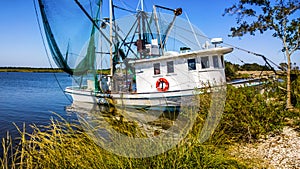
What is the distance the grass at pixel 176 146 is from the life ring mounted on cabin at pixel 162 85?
446 cm

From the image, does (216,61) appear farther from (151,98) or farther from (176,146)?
(176,146)

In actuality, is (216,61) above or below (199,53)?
below

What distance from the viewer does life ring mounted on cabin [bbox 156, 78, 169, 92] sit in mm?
9133

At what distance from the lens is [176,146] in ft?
9.86

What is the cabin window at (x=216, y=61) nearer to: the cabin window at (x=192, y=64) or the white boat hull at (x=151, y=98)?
the cabin window at (x=192, y=64)

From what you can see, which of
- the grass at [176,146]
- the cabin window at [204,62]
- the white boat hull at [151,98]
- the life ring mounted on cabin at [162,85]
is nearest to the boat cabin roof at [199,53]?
the cabin window at [204,62]

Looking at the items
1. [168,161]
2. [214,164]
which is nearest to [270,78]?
[214,164]

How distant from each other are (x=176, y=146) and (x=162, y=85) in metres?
6.30

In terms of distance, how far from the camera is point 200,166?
2.74 metres

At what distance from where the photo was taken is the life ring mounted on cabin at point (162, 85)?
9133 mm

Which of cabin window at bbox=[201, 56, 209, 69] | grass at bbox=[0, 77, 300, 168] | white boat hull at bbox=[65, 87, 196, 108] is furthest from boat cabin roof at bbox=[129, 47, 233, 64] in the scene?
grass at bbox=[0, 77, 300, 168]

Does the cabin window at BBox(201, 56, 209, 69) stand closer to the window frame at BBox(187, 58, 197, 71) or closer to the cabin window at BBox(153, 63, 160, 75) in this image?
the window frame at BBox(187, 58, 197, 71)

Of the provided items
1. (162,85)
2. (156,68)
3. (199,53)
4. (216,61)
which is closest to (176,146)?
(199,53)

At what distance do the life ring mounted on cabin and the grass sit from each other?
446cm
